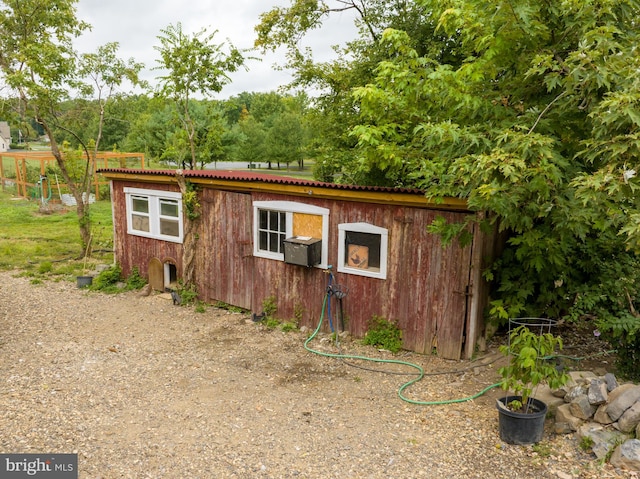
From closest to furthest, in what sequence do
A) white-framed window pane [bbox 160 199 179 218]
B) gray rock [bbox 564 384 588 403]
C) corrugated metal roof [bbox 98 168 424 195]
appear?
gray rock [bbox 564 384 588 403], corrugated metal roof [bbox 98 168 424 195], white-framed window pane [bbox 160 199 179 218]

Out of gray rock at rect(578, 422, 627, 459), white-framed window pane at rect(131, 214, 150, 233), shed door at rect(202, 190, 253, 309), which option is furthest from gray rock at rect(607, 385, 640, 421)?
white-framed window pane at rect(131, 214, 150, 233)

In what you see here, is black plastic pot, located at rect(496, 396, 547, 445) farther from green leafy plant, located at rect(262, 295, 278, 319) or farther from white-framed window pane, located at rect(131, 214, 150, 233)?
white-framed window pane, located at rect(131, 214, 150, 233)

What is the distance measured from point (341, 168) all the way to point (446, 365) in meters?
6.51

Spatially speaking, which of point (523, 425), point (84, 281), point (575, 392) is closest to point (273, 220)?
point (84, 281)

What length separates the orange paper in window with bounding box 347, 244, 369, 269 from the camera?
8.06 m

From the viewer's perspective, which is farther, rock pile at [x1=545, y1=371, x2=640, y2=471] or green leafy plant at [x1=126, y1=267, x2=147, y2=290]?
green leafy plant at [x1=126, y1=267, x2=147, y2=290]

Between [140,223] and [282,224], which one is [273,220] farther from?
[140,223]

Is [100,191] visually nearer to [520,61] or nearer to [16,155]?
[16,155]

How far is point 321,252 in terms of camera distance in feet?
27.6

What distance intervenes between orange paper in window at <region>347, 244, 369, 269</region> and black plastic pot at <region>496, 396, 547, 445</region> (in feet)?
11.2

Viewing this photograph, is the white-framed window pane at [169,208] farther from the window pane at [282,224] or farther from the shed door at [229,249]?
the window pane at [282,224]

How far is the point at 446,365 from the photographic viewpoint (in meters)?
7.24

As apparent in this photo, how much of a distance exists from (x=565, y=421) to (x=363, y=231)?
393 centimetres

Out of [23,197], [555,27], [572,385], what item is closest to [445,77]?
[555,27]
